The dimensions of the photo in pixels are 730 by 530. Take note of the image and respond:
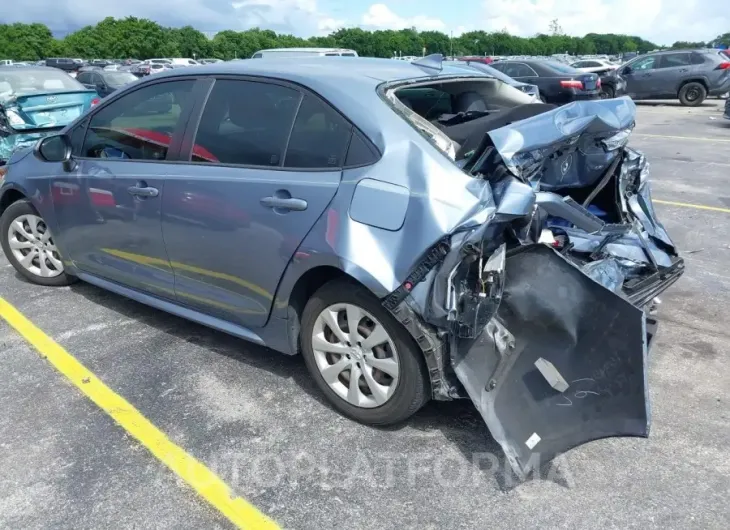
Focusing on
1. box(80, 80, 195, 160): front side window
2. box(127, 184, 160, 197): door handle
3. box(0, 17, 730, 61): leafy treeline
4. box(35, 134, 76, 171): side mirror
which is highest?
box(80, 80, 195, 160): front side window

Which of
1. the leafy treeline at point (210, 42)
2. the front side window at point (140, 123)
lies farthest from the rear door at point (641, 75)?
the leafy treeline at point (210, 42)

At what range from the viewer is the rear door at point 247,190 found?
9.82ft

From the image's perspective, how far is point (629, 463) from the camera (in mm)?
2732

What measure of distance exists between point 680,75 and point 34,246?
19477 mm

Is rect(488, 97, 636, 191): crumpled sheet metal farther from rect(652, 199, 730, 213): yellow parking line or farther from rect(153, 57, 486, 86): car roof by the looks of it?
rect(652, 199, 730, 213): yellow parking line

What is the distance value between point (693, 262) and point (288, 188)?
379 cm

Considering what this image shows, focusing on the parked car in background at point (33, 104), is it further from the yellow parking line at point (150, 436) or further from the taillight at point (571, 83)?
the taillight at point (571, 83)

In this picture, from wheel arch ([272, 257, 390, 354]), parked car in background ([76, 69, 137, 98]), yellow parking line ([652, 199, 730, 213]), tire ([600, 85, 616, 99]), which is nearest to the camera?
wheel arch ([272, 257, 390, 354])

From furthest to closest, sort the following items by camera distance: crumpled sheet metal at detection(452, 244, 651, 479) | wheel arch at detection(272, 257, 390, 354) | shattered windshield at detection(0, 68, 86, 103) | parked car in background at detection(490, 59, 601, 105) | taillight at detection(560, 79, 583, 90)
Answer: taillight at detection(560, 79, 583, 90) < parked car in background at detection(490, 59, 601, 105) < shattered windshield at detection(0, 68, 86, 103) < wheel arch at detection(272, 257, 390, 354) < crumpled sheet metal at detection(452, 244, 651, 479)

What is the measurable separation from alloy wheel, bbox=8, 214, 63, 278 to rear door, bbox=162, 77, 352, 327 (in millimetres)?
1658

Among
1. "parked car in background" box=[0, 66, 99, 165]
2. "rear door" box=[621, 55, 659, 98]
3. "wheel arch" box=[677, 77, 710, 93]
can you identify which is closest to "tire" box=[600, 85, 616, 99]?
"rear door" box=[621, 55, 659, 98]

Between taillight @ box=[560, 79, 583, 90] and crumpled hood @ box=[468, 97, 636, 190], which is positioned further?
taillight @ box=[560, 79, 583, 90]

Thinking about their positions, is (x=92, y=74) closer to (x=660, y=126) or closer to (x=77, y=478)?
Answer: (x=660, y=126)

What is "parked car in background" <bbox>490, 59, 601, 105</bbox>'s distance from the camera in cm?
1617
